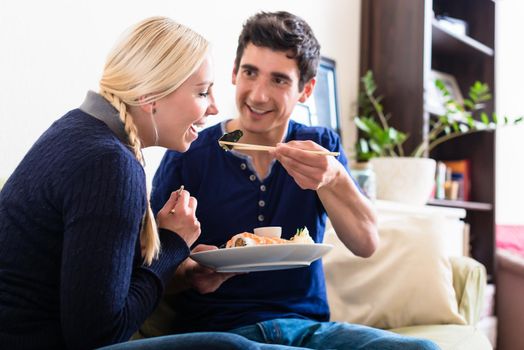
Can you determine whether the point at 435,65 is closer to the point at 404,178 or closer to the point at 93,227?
the point at 404,178

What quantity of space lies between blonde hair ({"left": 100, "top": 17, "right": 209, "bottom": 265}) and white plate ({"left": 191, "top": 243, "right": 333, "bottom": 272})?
16cm

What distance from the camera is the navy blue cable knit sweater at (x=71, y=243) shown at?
930mm

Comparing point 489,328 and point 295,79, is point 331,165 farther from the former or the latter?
point 489,328

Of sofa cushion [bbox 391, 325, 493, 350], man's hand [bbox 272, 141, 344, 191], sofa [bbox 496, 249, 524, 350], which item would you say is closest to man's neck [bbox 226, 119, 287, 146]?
man's hand [bbox 272, 141, 344, 191]

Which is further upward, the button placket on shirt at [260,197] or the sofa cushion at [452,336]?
the button placket on shirt at [260,197]

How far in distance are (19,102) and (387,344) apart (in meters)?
1.14

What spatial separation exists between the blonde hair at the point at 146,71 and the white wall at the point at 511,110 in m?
3.54

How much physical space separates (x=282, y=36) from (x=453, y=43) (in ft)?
6.66

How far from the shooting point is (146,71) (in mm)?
1121

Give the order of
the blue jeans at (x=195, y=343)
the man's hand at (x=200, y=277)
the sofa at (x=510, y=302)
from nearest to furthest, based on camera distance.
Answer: the blue jeans at (x=195, y=343), the man's hand at (x=200, y=277), the sofa at (x=510, y=302)

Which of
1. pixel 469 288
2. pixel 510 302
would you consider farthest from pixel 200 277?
pixel 510 302

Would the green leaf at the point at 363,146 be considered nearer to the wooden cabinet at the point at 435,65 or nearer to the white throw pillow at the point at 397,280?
the wooden cabinet at the point at 435,65

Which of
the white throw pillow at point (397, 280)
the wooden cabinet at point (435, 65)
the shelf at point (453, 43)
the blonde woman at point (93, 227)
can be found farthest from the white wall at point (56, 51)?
the shelf at point (453, 43)

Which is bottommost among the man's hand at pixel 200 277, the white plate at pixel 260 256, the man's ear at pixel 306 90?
the man's hand at pixel 200 277
